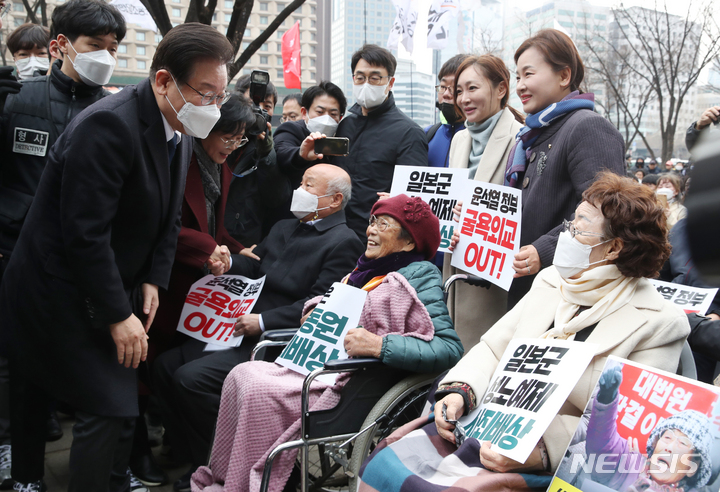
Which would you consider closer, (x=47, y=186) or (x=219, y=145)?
(x=47, y=186)

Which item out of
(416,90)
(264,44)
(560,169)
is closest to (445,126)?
(560,169)

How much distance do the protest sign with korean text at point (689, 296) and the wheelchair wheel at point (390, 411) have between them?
60.5 inches

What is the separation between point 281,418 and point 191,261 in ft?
3.69

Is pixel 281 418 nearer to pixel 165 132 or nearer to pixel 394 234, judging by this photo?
pixel 394 234

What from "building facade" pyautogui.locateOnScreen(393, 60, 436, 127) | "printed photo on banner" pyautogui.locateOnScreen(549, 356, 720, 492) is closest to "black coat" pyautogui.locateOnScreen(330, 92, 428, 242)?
"printed photo on banner" pyautogui.locateOnScreen(549, 356, 720, 492)

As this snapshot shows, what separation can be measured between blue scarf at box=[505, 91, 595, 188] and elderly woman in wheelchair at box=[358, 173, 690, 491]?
2.75 ft

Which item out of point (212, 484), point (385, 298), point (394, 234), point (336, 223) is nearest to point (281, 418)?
point (212, 484)

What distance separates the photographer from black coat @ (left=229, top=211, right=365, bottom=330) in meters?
3.64

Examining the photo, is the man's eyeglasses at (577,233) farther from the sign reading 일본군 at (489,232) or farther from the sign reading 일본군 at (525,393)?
the sign reading 일본군 at (489,232)

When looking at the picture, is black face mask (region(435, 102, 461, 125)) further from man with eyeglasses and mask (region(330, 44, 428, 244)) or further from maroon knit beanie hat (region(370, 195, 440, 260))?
maroon knit beanie hat (region(370, 195, 440, 260))

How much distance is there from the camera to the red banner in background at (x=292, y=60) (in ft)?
45.6

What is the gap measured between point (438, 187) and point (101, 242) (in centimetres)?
215

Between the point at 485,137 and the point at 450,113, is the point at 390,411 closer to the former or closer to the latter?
the point at 485,137

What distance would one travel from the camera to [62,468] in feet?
11.8
